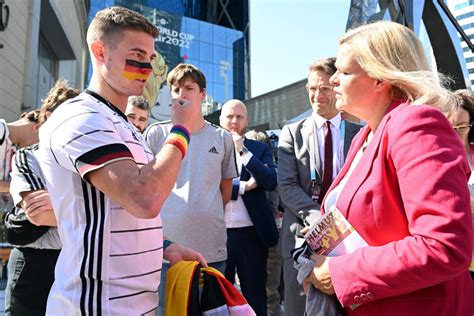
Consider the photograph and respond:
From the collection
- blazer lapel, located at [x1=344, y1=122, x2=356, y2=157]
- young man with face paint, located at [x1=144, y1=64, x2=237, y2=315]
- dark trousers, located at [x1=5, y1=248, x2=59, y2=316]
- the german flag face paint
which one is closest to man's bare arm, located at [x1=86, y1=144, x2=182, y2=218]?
the german flag face paint

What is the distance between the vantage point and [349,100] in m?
1.51

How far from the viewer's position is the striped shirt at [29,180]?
1955mm

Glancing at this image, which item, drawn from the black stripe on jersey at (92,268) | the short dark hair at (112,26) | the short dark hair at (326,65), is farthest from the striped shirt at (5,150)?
the short dark hair at (326,65)

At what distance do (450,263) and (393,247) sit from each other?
6.0 inches

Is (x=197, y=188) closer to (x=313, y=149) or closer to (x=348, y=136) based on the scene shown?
(x=313, y=149)

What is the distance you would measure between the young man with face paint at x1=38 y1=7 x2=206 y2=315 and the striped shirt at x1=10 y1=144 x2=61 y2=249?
0.65 metres

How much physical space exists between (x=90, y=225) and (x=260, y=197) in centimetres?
250

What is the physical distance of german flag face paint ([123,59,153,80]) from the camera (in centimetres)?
153

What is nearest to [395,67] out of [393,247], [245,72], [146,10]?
[393,247]

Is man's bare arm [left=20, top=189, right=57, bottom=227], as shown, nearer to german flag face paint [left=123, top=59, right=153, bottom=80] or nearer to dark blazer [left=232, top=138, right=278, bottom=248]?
german flag face paint [left=123, top=59, right=153, bottom=80]

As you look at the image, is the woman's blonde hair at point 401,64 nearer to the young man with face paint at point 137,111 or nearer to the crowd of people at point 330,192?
the crowd of people at point 330,192

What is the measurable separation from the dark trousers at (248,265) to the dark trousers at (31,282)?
64.3 inches

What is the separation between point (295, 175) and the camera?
114 inches

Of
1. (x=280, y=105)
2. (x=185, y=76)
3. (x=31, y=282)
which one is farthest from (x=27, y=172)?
(x=280, y=105)
